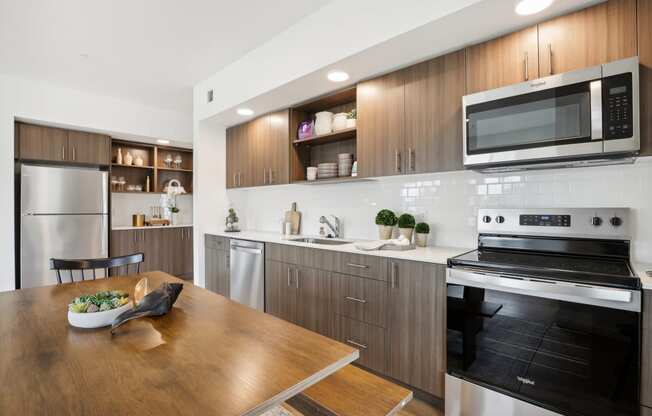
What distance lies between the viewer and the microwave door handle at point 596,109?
1.47 metres

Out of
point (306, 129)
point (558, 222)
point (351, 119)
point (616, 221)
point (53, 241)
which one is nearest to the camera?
point (616, 221)

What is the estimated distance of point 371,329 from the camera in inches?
82.9

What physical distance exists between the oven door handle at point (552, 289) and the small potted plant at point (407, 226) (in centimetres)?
68

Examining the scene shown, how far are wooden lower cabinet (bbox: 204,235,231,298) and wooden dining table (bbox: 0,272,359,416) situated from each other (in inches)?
83.8

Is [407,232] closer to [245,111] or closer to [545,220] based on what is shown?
[545,220]

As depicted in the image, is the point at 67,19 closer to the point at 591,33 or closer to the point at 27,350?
the point at 27,350

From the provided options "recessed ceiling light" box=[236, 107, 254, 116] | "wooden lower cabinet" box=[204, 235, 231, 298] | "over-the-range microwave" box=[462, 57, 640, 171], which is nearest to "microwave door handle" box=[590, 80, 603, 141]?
"over-the-range microwave" box=[462, 57, 640, 171]

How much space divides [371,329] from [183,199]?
4.38 metres

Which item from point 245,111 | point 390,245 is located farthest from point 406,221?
point 245,111

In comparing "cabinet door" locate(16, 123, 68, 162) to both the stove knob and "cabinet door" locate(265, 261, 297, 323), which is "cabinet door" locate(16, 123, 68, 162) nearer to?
"cabinet door" locate(265, 261, 297, 323)

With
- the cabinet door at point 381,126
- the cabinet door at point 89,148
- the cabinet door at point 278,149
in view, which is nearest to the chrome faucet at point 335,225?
the cabinet door at point 278,149

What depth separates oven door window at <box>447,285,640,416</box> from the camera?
1287 millimetres

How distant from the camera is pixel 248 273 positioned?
310 centimetres

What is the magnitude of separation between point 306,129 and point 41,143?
330 cm
